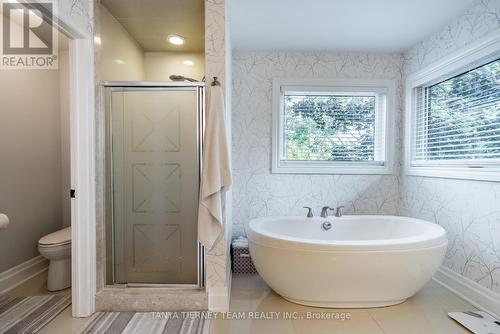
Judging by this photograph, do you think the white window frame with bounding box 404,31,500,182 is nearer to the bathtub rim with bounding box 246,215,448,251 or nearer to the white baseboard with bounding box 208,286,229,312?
the bathtub rim with bounding box 246,215,448,251

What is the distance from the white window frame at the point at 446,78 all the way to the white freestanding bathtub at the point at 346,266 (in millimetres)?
556

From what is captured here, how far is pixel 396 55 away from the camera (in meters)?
2.98

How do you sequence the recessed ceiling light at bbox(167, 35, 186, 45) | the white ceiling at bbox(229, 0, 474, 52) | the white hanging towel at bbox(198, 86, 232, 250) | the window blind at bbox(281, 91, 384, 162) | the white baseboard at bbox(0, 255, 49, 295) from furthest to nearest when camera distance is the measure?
the window blind at bbox(281, 91, 384, 162)
the recessed ceiling light at bbox(167, 35, 186, 45)
the white baseboard at bbox(0, 255, 49, 295)
the white ceiling at bbox(229, 0, 474, 52)
the white hanging towel at bbox(198, 86, 232, 250)

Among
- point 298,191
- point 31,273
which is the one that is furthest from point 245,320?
point 31,273

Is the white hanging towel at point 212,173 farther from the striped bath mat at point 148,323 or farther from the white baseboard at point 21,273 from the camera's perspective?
the white baseboard at point 21,273

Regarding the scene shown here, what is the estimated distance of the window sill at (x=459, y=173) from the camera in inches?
78.0

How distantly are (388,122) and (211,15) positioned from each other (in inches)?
85.6

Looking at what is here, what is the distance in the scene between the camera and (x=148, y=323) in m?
1.83

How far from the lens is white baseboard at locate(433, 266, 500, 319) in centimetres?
194

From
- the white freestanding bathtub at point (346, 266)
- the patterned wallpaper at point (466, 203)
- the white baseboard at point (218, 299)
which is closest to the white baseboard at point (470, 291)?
the patterned wallpaper at point (466, 203)

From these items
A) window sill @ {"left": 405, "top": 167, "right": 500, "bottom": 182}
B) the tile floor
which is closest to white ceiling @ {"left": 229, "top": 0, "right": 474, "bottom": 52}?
window sill @ {"left": 405, "top": 167, "right": 500, "bottom": 182}

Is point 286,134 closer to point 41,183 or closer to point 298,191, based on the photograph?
point 298,191

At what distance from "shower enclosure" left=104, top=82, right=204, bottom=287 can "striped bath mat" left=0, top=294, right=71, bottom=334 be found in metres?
0.41

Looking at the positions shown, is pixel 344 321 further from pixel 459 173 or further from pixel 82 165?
pixel 82 165
